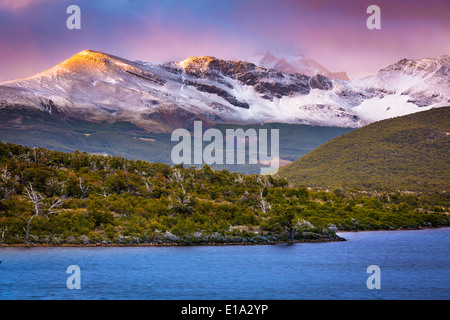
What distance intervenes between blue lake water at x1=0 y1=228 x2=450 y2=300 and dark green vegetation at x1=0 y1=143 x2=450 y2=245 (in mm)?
4517

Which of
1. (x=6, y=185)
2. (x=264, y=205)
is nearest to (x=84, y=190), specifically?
(x=6, y=185)

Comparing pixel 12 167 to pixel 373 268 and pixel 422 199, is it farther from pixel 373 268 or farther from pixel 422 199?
pixel 422 199

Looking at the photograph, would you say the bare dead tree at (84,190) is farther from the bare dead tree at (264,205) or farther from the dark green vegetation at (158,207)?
the bare dead tree at (264,205)

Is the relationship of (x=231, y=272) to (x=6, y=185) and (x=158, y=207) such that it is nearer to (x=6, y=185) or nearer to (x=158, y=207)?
(x=158, y=207)

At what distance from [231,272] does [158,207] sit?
1205 inches

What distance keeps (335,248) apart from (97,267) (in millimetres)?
32622

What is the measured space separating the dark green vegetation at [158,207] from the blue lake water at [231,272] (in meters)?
4.52

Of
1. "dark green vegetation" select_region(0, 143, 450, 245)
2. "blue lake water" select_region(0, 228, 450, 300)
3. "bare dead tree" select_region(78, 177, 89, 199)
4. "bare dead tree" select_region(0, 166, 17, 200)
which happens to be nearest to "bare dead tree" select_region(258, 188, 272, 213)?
"dark green vegetation" select_region(0, 143, 450, 245)

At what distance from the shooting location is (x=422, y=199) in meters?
129

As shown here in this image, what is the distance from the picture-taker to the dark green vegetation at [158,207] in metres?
73.9

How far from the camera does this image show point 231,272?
57.0m
